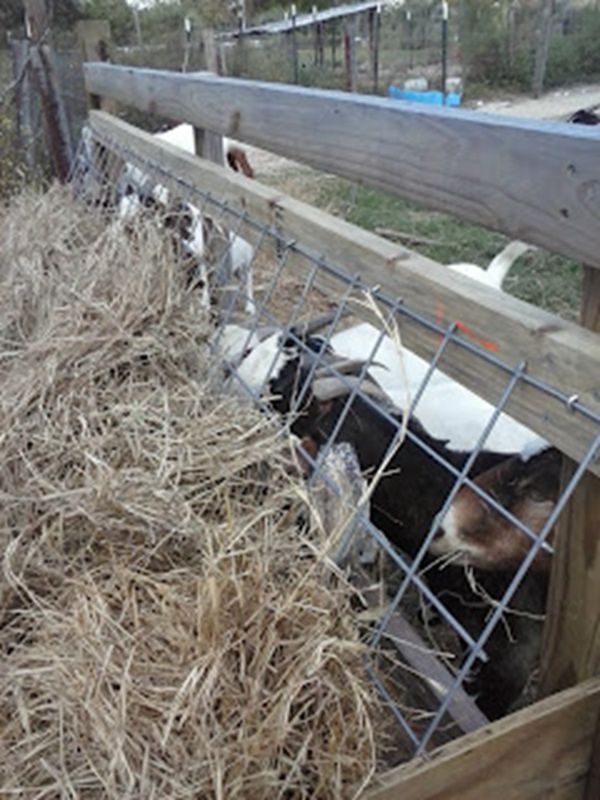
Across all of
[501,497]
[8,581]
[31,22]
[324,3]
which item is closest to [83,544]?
[8,581]

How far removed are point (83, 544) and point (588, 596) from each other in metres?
0.80

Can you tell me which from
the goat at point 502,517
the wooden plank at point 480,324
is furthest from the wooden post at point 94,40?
the goat at point 502,517

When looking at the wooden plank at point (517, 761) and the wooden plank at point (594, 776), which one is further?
the wooden plank at point (594, 776)

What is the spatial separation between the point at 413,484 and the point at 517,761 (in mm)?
792

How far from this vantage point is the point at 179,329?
201 cm

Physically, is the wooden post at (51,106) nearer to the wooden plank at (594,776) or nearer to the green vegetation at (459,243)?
the green vegetation at (459,243)

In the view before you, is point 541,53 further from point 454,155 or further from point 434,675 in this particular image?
point 434,675

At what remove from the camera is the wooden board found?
1.02 metres

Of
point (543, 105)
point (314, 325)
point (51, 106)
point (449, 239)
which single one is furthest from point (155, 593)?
point (543, 105)

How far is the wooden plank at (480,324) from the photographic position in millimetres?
1029

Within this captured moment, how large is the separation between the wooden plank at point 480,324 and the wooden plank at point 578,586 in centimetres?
7

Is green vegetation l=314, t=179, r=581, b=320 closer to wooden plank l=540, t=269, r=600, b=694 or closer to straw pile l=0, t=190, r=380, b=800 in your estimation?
straw pile l=0, t=190, r=380, b=800

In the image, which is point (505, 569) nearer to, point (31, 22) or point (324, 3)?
point (31, 22)

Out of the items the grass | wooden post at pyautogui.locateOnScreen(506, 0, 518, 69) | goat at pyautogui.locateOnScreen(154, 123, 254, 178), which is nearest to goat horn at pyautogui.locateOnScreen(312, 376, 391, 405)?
the grass
